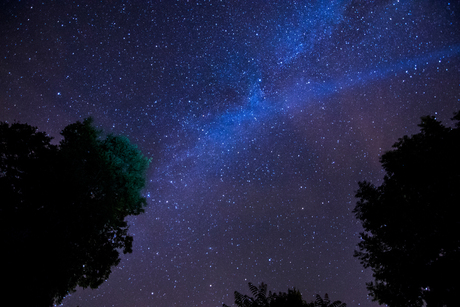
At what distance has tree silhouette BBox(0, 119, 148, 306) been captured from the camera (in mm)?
7727

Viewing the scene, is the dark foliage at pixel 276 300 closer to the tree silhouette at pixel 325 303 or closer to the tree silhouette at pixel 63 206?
the tree silhouette at pixel 325 303

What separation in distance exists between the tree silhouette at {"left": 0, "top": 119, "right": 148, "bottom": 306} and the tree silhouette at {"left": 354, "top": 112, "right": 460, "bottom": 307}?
37.7 feet

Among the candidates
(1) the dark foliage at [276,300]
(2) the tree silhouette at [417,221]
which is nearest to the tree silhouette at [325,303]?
(1) the dark foliage at [276,300]

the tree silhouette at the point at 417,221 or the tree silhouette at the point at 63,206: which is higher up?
the tree silhouette at the point at 63,206

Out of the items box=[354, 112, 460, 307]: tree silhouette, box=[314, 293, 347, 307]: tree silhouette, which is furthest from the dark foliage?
box=[354, 112, 460, 307]: tree silhouette

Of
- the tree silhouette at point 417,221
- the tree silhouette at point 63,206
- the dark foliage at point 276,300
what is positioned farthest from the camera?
the tree silhouette at point 63,206

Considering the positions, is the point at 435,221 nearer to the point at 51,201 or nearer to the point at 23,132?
the point at 51,201

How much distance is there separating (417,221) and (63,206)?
13.2 meters

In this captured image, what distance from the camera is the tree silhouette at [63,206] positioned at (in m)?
7.73

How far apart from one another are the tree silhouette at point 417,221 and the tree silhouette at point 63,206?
Answer: 1150 cm

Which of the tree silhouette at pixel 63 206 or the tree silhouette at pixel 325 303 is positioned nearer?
the tree silhouette at pixel 325 303

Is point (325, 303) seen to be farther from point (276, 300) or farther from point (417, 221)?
point (417, 221)

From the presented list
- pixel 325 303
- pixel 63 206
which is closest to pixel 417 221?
pixel 325 303

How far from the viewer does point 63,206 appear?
9.95 m
